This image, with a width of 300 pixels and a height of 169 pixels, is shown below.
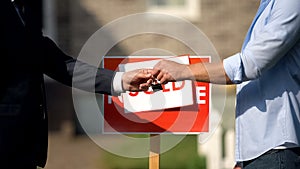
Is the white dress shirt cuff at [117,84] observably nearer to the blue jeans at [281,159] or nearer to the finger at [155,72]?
the finger at [155,72]

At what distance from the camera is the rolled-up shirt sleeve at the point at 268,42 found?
316 cm

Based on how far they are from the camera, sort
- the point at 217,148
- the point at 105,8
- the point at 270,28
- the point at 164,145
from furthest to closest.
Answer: the point at 105,8, the point at 217,148, the point at 164,145, the point at 270,28

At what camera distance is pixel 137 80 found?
385 cm

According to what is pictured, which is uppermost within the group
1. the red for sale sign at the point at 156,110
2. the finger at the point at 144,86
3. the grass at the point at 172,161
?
the finger at the point at 144,86

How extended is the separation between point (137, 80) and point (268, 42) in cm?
86

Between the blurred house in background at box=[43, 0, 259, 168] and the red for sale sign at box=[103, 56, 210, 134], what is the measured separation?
29.3 feet

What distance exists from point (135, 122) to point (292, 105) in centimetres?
105

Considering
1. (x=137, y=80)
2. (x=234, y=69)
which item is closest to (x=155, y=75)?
(x=137, y=80)

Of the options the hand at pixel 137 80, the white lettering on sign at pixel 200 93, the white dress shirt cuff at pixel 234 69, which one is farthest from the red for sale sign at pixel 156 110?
the white dress shirt cuff at pixel 234 69

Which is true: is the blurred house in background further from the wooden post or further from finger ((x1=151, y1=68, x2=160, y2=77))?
finger ((x1=151, y1=68, x2=160, y2=77))

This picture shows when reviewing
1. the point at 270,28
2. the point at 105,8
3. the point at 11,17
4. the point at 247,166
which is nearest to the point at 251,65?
the point at 270,28

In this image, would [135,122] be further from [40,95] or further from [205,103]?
[40,95]

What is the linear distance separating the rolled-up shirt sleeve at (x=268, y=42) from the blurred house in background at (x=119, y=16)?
9723 mm

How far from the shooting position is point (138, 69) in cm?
392
